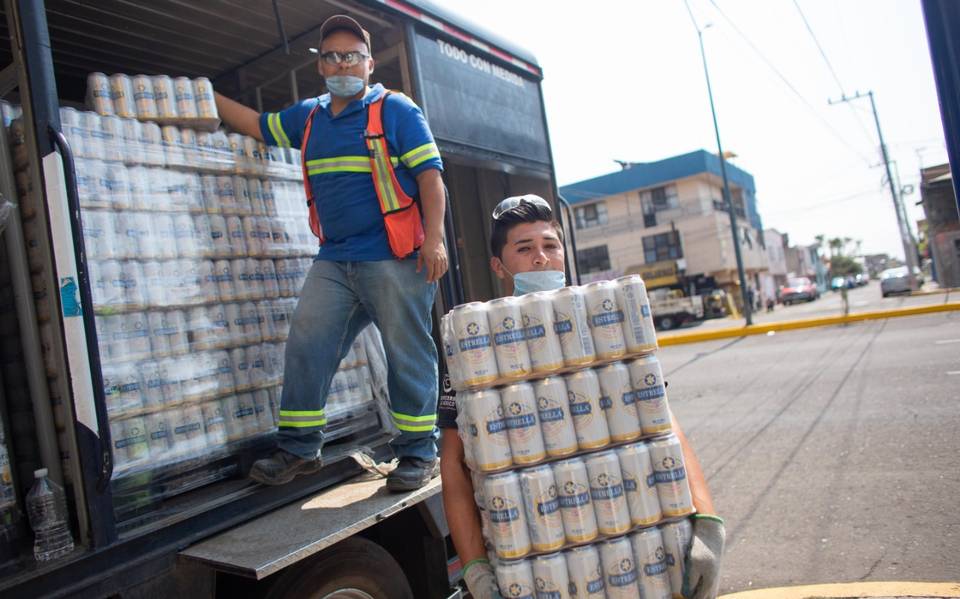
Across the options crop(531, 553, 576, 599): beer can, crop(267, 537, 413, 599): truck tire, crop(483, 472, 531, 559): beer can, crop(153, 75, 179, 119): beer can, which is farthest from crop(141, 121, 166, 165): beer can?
crop(531, 553, 576, 599): beer can

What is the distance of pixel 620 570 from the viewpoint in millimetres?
1979

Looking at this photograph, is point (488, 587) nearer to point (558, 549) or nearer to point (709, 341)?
point (558, 549)

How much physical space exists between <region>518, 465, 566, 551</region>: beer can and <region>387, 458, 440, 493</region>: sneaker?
969 mm

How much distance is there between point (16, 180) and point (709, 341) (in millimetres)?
18457

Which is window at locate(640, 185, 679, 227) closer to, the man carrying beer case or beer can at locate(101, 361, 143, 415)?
the man carrying beer case

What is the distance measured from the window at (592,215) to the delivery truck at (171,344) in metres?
41.0

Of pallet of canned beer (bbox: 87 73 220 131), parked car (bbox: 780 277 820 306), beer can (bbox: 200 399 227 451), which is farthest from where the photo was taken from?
parked car (bbox: 780 277 820 306)

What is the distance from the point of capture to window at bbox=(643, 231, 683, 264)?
41.0 metres

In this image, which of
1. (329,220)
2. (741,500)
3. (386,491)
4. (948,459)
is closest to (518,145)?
(329,220)

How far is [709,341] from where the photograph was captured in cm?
1883

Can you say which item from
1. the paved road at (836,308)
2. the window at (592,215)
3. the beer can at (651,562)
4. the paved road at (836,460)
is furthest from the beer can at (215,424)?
the window at (592,215)

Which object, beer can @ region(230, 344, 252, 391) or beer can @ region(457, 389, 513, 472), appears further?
beer can @ region(230, 344, 252, 391)

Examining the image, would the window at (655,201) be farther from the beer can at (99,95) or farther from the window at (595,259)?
the beer can at (99,95)

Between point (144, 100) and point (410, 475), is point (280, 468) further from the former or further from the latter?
point (144, 100)
